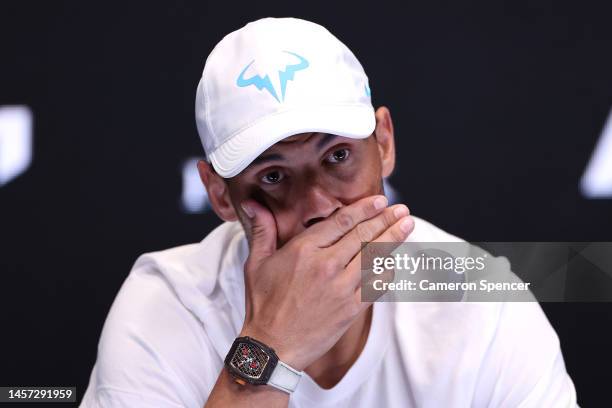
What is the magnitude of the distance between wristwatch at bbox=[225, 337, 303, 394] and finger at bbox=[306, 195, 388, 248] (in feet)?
0.70

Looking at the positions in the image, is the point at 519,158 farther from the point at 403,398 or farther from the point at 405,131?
the point at 403,398

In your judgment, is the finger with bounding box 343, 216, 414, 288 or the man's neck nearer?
the finger with bounding box 343, 216, 414, 288

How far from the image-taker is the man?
162cm

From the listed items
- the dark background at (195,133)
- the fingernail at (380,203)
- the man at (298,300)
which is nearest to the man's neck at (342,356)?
the man at (298,300)

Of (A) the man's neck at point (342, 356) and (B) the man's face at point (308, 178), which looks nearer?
(B) the man's face at point (308, 178)

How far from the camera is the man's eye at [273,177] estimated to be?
5.40 ft

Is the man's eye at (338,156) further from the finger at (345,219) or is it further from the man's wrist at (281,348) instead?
the man's wrist at (281,348)

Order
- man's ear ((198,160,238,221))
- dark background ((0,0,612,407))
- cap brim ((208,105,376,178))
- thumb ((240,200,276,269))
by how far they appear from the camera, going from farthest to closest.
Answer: dark background ((0,0,612,407)) → man's ear ((198,160,238,221)) → thumb ((240,200,276,269)) → cap brim ((208,105,376,178))

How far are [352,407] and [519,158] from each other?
1087 millimetres

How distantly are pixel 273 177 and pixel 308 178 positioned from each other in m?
0.07

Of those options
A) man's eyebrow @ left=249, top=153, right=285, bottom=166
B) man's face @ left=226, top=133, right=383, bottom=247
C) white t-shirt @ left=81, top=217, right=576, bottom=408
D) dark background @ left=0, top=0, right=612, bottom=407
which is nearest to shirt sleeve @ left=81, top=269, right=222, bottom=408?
white t-shirt @ left=81, top=217, right=576, bottom=408

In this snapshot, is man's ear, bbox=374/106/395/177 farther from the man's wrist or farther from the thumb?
the man's wrist

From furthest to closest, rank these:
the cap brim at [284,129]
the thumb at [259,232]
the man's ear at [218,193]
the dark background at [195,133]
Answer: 1. the dark background at [195,133]
2. the man's ear at [218,193]
3. the thumb at [259,232]
4. the cap brim at [284,129]

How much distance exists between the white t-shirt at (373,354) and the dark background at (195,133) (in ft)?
2.58
